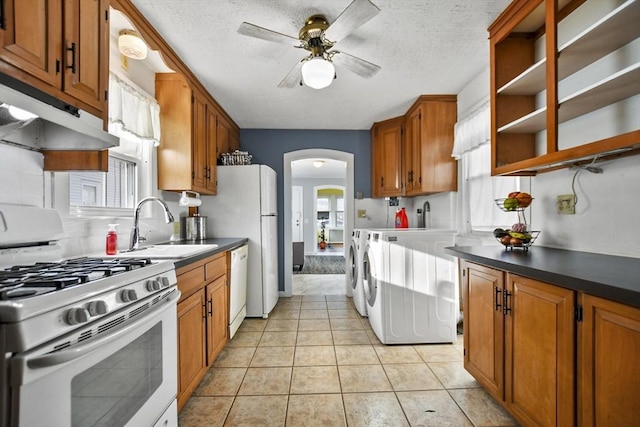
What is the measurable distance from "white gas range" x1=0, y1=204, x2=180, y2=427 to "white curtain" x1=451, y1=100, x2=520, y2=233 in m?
2.40

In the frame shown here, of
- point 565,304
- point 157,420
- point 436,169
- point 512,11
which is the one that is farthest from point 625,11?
point 157,420

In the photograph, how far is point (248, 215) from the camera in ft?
11.3

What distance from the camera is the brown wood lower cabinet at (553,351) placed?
0.95 metres

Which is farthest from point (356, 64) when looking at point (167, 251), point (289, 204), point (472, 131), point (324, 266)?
point (324, 266)

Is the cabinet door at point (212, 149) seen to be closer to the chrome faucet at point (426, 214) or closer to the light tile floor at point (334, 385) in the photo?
the light tile floor at point (334, 385)

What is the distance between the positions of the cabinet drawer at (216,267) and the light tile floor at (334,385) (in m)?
0.71

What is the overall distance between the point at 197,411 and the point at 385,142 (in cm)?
345

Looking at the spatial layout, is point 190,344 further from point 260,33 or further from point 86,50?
point 260,33

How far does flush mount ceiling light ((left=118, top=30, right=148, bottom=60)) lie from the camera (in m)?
1.96

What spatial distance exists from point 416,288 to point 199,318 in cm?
181

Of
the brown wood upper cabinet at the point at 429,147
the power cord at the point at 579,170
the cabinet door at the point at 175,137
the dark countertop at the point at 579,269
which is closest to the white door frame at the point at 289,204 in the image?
the brown wood upper cabinet at the point at 429,147

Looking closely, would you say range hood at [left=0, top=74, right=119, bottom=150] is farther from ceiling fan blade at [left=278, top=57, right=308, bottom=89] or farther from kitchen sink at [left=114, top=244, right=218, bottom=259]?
ceiling fan blade at [left=278, top=57, right=308, bottom=89]

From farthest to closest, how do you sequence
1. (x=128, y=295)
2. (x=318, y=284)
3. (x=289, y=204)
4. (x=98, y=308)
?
(x=318, y=284)
(x=289, y=204)
(x=128, y=295)
(x=98, y=308)

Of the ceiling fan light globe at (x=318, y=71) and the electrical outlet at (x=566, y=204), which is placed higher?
the ceiling fan light globe at (x=318, y=71)
